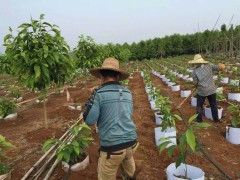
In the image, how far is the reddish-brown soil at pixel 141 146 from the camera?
3.72 meters

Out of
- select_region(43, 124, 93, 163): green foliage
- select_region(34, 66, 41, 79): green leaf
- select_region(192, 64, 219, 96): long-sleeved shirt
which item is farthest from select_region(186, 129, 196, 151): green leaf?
select_region(34, 66, 41, 79): green leaf

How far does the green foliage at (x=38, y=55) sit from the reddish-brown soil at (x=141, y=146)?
1.24m

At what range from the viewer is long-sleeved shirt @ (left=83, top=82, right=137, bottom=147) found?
246 cm

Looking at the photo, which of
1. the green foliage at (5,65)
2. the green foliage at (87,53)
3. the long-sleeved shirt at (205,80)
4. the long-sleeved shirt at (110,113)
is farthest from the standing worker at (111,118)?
the green foliage at (5,65)

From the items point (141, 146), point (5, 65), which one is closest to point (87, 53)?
point (5, 65)

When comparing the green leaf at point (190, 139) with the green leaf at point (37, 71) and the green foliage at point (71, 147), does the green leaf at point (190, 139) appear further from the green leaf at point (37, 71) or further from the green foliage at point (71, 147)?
→ the green leaf at point (37, 71)

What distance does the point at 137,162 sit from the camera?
3977 mm

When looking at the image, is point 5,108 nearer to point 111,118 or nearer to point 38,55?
point 38,55

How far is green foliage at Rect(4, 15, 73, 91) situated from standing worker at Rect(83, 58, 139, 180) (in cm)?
316

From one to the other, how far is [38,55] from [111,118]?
352 cm

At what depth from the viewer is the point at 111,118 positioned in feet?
8.29

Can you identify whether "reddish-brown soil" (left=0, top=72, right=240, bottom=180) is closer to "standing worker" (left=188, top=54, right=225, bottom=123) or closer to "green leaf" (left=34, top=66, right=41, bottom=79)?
"standing worker" (left=188, top=54, right=225, bottom=123)

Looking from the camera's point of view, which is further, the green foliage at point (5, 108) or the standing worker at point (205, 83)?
the green foliage at point (5, 108)

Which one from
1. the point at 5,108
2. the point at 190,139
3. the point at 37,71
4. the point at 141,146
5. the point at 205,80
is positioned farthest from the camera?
the point at 5,108
